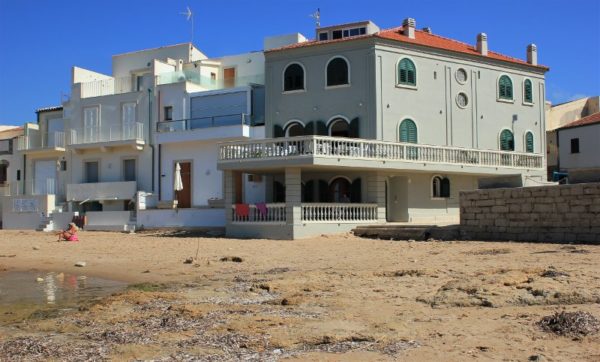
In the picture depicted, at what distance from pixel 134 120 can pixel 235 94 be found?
277 inches

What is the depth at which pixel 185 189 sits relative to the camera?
34.7 m

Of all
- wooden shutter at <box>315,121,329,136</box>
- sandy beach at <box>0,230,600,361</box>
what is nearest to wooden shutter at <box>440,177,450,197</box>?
wooden shutter at <box>315,121,329,136</box>

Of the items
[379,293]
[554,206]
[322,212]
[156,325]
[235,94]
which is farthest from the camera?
[235,94]

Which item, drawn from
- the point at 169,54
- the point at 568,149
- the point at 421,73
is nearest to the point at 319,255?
the point at 421,73

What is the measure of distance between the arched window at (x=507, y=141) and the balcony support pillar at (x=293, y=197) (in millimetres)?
13152

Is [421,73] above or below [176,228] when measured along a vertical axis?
above

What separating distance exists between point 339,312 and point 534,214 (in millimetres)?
12490

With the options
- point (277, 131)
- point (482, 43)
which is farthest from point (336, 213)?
point (482, 43)

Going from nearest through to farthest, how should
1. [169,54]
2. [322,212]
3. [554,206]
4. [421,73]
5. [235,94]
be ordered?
[554,206] → [322,212] → [421,73] → [235,94] → [169,54]

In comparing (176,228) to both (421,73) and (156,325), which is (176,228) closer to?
(421,73)

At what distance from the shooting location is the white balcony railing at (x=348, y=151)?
25828 mm

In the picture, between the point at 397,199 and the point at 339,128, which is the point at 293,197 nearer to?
the point at 339,128

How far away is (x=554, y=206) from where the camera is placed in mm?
19625

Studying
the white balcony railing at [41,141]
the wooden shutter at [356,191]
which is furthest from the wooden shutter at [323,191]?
the white balcony railing at [41,141]
